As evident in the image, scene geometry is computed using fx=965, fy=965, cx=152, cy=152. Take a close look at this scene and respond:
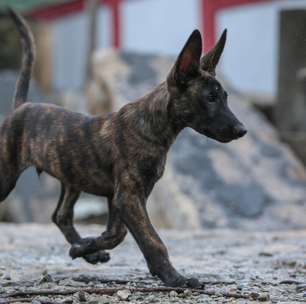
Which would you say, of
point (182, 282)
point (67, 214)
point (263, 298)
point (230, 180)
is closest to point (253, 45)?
point (230, 180)

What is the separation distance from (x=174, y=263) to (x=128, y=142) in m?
1.79

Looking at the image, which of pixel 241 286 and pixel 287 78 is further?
pixel 287 78

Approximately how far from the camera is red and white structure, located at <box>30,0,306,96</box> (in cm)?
1466

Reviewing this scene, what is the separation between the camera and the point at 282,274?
18.9 feet

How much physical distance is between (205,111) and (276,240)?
11.3 ft

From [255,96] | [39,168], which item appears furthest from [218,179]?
[39,168]

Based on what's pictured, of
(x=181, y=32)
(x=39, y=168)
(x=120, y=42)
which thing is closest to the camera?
(x=39, y=168)

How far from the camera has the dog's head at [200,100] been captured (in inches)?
187

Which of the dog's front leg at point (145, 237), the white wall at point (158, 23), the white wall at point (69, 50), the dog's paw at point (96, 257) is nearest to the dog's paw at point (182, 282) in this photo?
the dog's front leg at point (145, 237)

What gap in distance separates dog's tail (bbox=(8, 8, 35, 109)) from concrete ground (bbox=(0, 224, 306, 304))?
3.50 ft

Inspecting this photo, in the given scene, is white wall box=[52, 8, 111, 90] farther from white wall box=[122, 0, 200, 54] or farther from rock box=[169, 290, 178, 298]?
rock box=[169, 290, 178, 298]

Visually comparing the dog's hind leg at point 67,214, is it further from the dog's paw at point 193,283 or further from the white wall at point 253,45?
the white wall at point 253,45

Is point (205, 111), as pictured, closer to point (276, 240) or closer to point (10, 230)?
point (276, 240)

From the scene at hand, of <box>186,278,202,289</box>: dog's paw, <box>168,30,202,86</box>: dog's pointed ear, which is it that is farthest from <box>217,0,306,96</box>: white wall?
<box>186,278,202,289</box>: dog's paw
